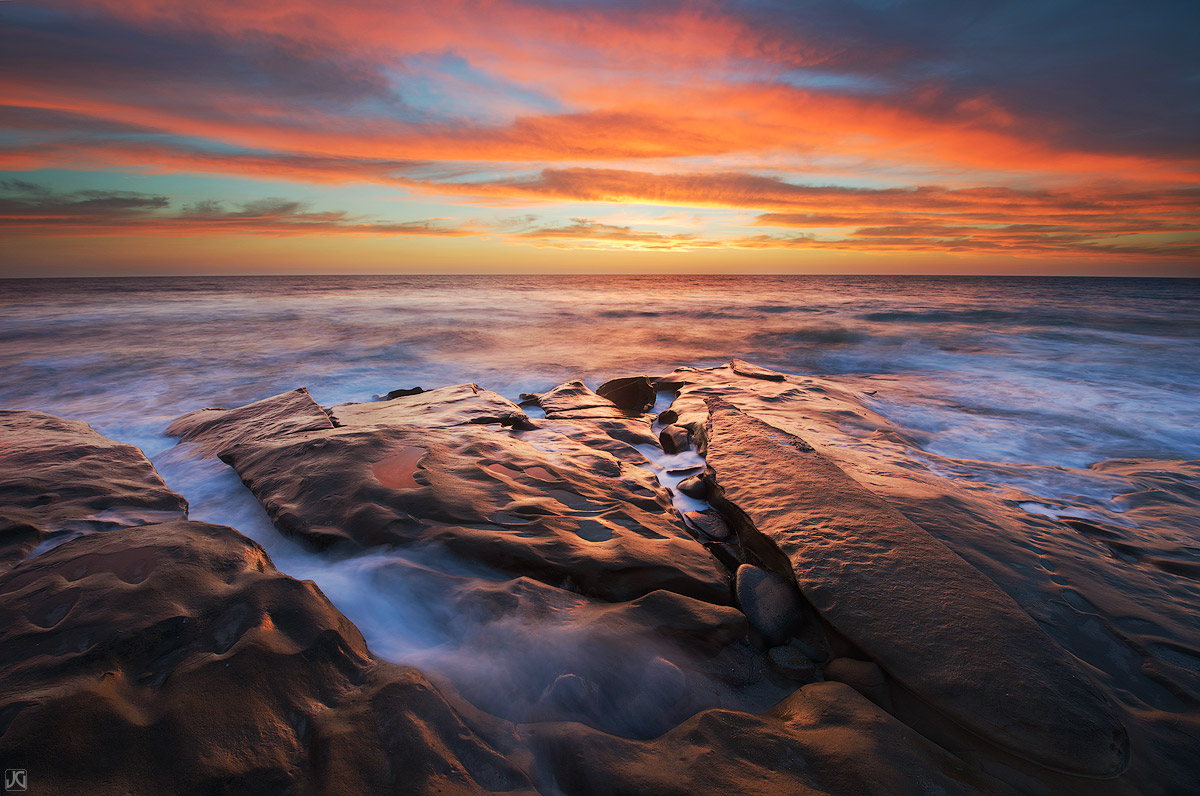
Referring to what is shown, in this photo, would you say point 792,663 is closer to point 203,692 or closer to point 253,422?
point 203,692

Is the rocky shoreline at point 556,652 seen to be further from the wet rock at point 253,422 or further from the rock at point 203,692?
the wet rock at point 253,422

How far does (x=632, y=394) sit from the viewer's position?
20.7 ft

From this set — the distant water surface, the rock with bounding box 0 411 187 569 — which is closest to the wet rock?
the distant water surface

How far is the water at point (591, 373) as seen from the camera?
102 inches

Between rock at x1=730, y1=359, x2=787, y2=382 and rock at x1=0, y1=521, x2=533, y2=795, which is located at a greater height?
rock at x1=730, y1=359, x2=787, y2=382

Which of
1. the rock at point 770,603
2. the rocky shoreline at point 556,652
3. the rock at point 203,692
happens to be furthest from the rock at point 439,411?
the rock at point 770,603

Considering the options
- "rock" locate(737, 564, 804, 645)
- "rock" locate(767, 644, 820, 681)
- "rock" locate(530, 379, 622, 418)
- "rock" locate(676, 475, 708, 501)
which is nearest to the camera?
"rock" locate(767, 644, 820, 681)

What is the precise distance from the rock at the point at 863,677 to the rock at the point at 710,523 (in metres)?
1.09

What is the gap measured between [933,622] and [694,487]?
1.77 metres

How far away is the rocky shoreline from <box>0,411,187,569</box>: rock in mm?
19

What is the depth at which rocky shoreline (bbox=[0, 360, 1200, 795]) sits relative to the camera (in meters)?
1.36

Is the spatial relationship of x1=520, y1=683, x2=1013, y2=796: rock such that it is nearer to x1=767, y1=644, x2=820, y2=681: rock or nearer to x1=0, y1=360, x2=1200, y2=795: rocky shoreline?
x1=0, y1=360, x2=1200, y2=795: rocky shoreline

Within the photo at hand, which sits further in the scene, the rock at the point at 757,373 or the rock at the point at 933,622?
the rock at the point at 757,373

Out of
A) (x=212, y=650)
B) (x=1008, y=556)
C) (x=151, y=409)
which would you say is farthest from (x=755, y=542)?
(x=151, y=409)
